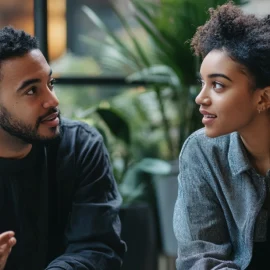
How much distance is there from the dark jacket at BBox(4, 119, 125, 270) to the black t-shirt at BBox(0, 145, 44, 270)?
3 centimetres

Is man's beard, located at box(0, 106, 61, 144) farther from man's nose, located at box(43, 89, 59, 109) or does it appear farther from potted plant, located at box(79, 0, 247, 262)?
potted plant, located at box(79, 0, 247, 262)

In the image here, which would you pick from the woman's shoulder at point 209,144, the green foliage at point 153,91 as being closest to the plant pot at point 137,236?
Answer: the green foliage at point 153,91

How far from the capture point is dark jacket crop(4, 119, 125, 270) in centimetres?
182

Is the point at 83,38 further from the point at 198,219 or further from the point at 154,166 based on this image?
the point at 198,219

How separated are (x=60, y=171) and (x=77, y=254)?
0.81 feet

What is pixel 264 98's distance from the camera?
1655 millimetres

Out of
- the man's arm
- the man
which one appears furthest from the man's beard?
the man's arm

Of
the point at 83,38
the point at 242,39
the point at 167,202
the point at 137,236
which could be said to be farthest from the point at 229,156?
the point at 83,38

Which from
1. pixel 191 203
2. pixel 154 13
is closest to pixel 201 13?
pixel 154 13

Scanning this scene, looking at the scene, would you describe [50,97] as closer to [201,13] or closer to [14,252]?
[14,252]

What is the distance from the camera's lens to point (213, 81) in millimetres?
1660

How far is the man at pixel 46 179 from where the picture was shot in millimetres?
1757

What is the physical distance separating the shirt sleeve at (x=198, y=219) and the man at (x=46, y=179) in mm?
218

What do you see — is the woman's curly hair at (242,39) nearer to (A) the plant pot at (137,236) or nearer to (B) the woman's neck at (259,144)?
(B) the woman's neck at (259,144)
